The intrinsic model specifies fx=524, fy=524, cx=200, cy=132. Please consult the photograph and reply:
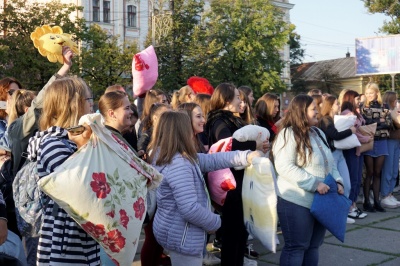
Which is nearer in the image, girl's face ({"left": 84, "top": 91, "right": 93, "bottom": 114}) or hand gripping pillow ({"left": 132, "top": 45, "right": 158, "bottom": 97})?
girl's face ({"left": 84, "top": 91, "right": 93, "bottom": 114})

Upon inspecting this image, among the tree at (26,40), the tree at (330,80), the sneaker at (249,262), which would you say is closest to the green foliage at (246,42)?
the tree at (26,40)

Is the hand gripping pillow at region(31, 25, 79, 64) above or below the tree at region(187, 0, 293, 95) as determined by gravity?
below

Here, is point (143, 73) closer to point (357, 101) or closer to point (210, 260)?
point (210, 260)

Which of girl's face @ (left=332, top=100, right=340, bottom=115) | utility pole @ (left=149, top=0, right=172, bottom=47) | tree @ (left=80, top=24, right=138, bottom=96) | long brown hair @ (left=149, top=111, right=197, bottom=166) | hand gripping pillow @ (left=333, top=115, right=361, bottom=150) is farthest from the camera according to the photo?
utility pole @ (left=149, top=0, right=172, bottom=47)

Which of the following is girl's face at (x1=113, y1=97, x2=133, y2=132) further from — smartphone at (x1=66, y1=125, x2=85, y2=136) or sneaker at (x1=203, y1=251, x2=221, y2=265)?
sneaker at (x1=203, y1=251, x2=221, y2=265)

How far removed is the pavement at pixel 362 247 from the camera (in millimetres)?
5820

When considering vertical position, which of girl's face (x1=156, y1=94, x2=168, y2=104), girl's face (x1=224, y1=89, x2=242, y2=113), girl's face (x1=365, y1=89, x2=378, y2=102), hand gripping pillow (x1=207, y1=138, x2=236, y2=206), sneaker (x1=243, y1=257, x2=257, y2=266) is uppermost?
girl's face (x1=365, y1=89, x2=378, y2=102)

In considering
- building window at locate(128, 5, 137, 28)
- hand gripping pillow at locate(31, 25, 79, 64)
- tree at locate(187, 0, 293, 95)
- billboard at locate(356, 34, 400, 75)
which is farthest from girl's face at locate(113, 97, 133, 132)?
building window at locate(128, 5, 137, 28)

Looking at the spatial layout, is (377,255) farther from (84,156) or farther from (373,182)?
(84,156)

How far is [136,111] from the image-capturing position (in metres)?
6.73

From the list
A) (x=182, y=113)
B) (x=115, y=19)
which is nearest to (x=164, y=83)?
(x=115, y=19)

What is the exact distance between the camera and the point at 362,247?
21.0 ft

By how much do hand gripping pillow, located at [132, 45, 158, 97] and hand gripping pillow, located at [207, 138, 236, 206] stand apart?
2.45 meters

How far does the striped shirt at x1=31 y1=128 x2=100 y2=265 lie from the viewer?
2.98m
